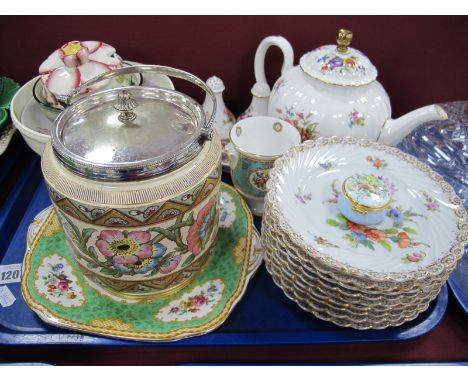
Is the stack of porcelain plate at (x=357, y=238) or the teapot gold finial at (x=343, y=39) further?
the teapot gold finial at (x=343, y=39)

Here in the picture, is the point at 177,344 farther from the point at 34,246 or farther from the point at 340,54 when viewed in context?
the point at 340,54

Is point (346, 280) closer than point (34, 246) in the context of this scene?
Yes

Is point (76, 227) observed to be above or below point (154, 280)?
above

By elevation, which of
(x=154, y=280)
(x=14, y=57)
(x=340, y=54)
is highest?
(x=340, y=54)

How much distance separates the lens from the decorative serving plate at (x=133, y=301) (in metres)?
0.68

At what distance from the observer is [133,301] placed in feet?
2.39

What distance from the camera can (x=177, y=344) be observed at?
676 mm

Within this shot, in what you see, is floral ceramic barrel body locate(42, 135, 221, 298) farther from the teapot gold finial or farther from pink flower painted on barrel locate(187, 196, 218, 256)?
the teapot gold finial

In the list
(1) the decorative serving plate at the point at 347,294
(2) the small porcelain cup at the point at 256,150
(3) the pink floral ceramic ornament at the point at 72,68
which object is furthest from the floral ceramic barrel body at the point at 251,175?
(3) the pink floral ceramic ornament at the point at 72,68

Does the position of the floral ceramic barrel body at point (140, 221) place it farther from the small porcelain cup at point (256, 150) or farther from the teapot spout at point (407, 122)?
the teapot spout at point (407, 122)

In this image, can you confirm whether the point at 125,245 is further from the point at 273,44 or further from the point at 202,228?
the point at 273,44

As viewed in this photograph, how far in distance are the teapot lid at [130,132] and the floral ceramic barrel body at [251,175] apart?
0.75ft

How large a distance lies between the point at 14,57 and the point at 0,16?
116 mm

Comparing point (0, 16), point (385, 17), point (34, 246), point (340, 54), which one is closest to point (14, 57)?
point (0, 16)
